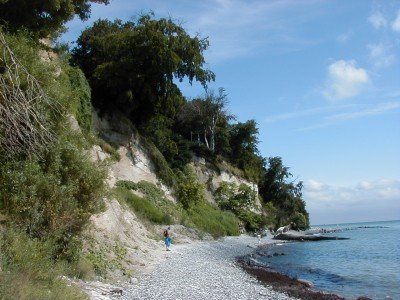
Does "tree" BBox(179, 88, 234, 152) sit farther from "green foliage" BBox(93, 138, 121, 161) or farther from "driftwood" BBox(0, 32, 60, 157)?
"driftwood" BBox(0, 32, 60, 157)

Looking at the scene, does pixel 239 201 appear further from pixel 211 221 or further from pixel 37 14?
pixel 37 14

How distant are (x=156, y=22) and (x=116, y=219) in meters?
19.8

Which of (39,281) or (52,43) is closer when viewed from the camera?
(39,281)

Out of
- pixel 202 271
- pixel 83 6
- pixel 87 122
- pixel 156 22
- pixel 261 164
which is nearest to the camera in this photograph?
pixel 202 271

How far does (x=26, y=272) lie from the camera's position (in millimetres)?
8789

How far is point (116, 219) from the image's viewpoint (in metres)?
21.0

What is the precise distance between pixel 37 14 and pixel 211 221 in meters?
28.1

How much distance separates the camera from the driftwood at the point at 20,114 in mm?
9391

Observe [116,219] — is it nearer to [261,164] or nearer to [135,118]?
[135,118]

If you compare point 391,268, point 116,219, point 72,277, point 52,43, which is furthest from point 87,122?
point 391,268

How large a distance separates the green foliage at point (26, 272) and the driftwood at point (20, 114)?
7.34 ft

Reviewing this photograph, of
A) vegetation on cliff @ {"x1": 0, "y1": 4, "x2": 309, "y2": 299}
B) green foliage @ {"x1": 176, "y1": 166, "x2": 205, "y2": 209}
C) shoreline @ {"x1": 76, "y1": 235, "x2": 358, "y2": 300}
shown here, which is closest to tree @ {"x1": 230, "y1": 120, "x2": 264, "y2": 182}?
vegetation on cliff @ {"x1": 0, "y1": 4, "x2": 309, "y2": 299}

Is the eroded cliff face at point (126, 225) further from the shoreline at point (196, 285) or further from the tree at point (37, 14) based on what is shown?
the tree at point (37, 14)

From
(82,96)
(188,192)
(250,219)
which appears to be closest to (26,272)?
(82,96)
